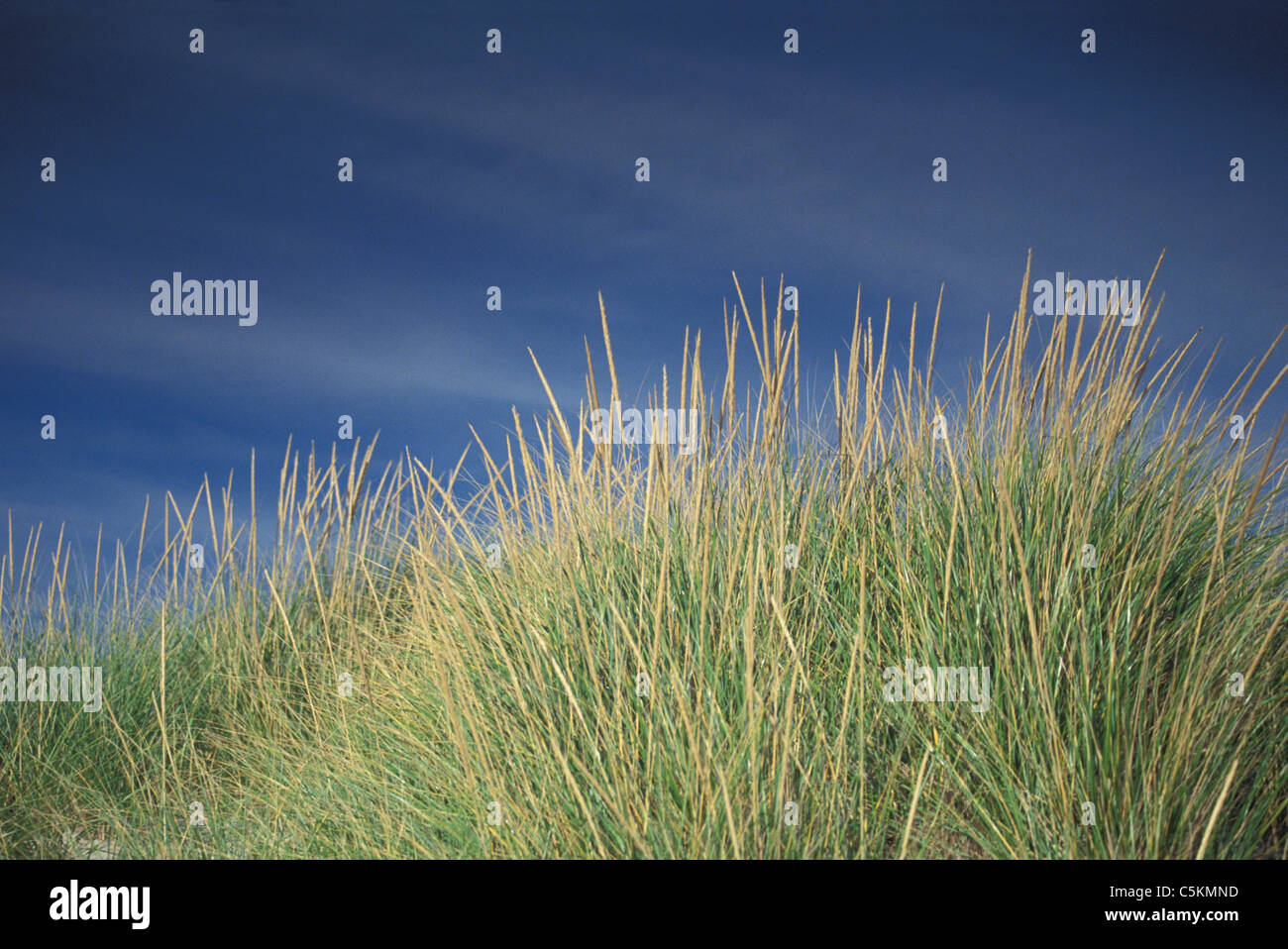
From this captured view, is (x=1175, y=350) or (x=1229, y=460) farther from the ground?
(x=1175, y=350)

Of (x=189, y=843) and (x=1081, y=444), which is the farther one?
(x=189, y=843)

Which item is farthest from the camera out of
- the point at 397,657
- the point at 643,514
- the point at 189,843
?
the point at 397,657

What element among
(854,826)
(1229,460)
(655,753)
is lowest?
(854,826)

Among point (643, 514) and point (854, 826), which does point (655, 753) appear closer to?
point (854, 826)
